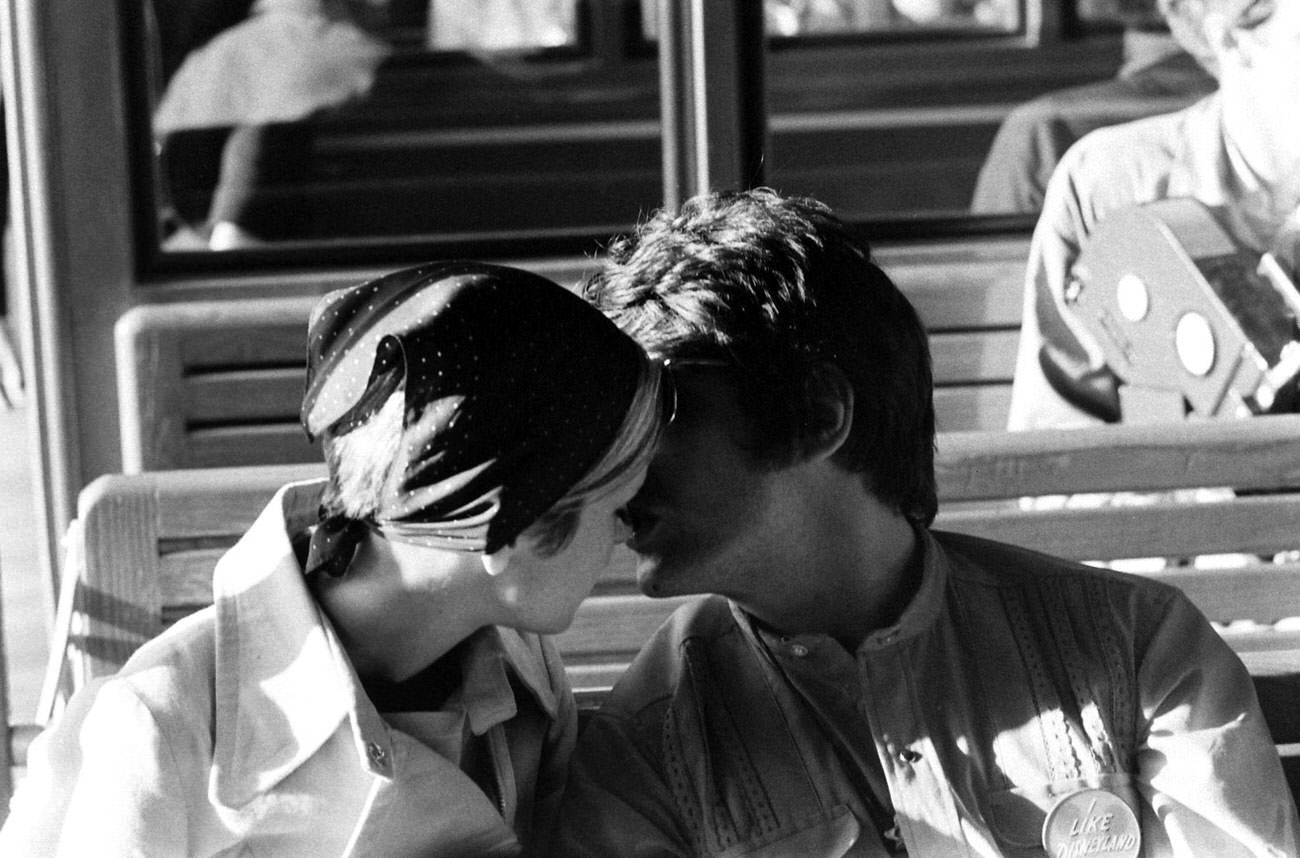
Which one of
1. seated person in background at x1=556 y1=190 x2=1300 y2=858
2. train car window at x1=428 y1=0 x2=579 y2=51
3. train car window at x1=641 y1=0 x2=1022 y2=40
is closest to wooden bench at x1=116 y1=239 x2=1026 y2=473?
train car window at x1=641 y1=0 x2=1022 y2=40

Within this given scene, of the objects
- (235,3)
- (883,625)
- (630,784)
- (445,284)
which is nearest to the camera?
(445,284)

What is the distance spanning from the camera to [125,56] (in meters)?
3.28

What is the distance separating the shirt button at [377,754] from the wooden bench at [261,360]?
1.78m

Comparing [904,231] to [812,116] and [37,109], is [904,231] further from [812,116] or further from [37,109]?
[37,109]

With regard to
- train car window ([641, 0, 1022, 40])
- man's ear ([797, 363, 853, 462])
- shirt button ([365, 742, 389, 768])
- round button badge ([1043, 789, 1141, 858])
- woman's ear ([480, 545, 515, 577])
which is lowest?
round button badge ([1043, 789, 1141, 858])

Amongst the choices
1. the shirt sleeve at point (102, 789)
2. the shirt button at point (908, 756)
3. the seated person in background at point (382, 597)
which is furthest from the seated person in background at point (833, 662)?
the shirt sleeve at point (102, 789)

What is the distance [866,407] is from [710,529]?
0.20 metres

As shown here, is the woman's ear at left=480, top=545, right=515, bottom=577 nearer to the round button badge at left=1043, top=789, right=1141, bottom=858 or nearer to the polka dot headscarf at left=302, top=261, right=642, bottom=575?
the polka dot headscarf at left=302, top=261, right=642, bottom=575

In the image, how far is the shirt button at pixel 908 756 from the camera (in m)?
1.82

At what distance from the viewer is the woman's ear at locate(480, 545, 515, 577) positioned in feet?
Result: 5.26

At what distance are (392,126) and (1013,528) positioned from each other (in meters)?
1.46

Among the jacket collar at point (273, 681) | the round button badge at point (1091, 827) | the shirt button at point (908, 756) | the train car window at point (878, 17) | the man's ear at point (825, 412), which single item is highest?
the train car window at point (878, 17)

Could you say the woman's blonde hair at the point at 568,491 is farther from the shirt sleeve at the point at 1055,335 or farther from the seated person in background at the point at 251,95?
the seated person in background at the point at 251,95

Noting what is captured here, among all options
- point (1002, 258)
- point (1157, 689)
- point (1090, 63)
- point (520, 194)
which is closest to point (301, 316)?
point (520, 194)
